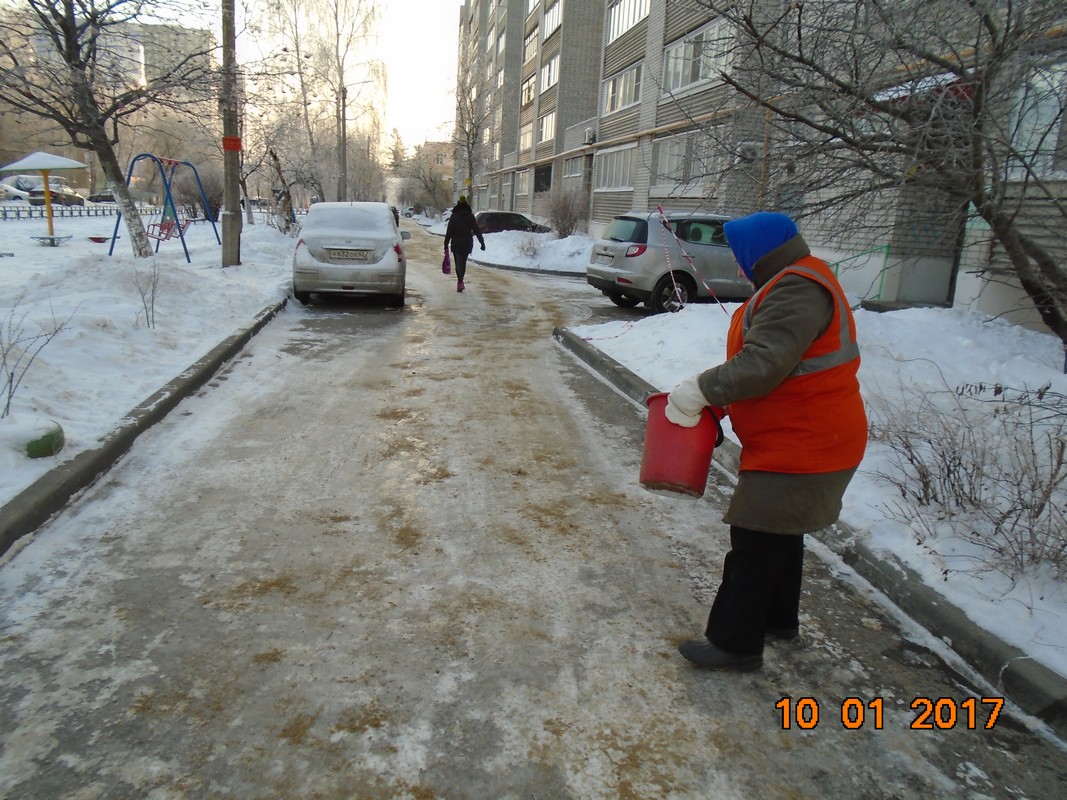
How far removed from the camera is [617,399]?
7023 millimetres

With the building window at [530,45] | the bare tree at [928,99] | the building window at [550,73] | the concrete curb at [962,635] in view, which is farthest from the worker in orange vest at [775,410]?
the building window at [530,45]

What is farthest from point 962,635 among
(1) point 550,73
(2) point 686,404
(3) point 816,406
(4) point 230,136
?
(1) point 550,73

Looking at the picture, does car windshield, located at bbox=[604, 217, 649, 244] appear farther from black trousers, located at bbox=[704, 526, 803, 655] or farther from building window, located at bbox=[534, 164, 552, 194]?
building window, located at bbox=[534, 164, 552, 194]

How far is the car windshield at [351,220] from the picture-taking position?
11789 mm

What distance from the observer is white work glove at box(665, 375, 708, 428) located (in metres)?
2.65

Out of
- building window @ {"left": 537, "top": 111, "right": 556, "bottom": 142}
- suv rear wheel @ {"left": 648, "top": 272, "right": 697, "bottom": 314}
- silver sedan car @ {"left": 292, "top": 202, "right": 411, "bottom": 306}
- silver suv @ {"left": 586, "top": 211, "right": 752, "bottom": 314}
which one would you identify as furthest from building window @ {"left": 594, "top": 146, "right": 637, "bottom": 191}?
silver sedan car @ {"left": 292, "top": 202, "right": 411, "bottom": 306}

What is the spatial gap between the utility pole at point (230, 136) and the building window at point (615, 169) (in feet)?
52.5

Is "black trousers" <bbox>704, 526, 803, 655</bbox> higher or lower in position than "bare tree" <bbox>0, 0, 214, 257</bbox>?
lower

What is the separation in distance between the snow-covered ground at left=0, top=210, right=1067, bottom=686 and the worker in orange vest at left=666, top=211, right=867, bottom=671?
1069 mm

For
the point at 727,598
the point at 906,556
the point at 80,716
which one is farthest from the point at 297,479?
the point at 906,556

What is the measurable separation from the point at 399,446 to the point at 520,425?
114cm

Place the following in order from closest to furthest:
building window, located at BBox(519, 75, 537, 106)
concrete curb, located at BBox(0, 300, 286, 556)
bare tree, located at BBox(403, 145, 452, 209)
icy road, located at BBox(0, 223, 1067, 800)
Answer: icy road, located at BBox(0, 223, 1067, 800) < concrete curb, located at BBox(0, 300, 286, 556) < building window, located at BBox(519, 75, 537, 106) < bare tree, located at BBox(403, 145, 452, 209)

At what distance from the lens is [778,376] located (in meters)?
2.44
